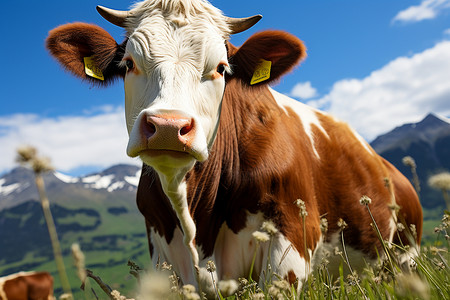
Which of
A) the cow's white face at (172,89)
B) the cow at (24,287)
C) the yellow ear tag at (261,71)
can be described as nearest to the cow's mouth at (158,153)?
the cow's white face at (172,89)

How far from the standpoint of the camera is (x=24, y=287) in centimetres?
1647

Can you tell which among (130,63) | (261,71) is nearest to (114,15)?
(130,63)

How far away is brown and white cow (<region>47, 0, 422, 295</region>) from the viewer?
3801mm

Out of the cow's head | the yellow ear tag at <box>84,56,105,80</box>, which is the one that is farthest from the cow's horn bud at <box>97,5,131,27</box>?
the yellow ear tag at <box>84,56,105,80</box>

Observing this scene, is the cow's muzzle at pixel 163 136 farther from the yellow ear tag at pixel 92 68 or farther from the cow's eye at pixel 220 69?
the yellow ear tag at pixel 92 68

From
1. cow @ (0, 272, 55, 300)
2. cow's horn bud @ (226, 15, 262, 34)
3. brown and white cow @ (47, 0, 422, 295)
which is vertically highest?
cow's horn bud @ (226, 15, 262, 34)

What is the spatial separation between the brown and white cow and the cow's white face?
13mm

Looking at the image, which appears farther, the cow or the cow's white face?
the cow

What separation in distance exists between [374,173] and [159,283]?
5.08 metres

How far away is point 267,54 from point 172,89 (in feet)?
5.48

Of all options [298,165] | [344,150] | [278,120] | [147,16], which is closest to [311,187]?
[298,165]

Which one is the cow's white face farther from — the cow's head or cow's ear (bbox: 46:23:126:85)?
cow's ear (bbox: 46:23:126:85)

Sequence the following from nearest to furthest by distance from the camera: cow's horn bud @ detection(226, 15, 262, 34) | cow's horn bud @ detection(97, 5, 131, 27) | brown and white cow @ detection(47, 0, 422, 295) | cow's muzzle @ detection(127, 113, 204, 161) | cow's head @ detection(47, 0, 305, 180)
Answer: cow's muzzle @ detection(127, 113, 204, 161) < cow's head @ detection(47, 0, 305, 180) < brown and white cow @ detection(47, 0, 422, 295) < cow's horn bud @ detection(97, 5, 131, 27) < cow's horn bud @ detection(226, 15, 262, 34)

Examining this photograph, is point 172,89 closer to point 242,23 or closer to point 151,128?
point 151,128
